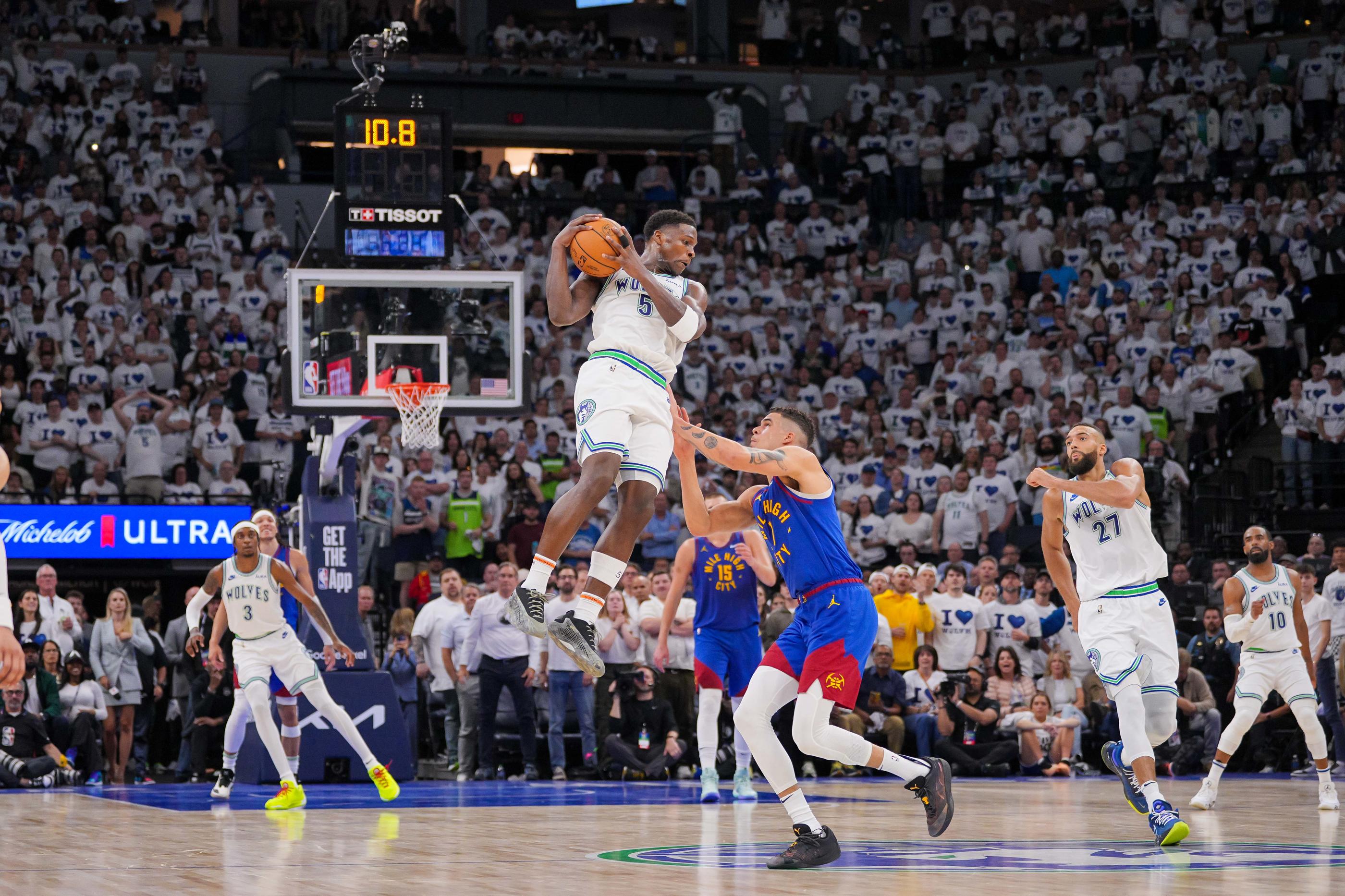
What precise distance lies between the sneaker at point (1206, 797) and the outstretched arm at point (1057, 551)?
2651 mm

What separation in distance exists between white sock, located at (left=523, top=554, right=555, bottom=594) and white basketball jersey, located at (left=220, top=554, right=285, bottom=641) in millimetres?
5604

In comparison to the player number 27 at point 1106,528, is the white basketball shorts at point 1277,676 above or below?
below

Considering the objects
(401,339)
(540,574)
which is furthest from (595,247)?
(401,339)

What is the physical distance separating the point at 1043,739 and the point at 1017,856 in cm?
813

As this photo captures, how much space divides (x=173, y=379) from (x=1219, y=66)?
16.8 m

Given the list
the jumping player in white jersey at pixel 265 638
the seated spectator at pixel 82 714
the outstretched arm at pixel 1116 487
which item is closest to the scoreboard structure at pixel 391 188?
the jumping player in white jersey at pixel 265 638

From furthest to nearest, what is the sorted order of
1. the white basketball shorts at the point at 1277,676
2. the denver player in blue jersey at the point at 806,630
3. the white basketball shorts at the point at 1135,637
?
the white basketball shorts at the point at 1277,676
the white basketball shorts at the point at 1135,637
the denver player in blue jersey at the point at 806,630

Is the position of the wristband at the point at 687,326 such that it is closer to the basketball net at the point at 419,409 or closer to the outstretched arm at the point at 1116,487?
the outstretched arm at the point at 1116,487

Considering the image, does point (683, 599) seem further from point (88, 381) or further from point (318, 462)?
point (88, 381)

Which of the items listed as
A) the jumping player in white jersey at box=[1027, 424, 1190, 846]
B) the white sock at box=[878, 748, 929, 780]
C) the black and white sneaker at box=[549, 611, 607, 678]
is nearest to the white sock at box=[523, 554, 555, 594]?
the black and white sneaker at box=[549, 611, 607, 678]

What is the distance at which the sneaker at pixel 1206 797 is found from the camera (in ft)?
37.9

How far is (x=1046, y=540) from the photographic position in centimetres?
972

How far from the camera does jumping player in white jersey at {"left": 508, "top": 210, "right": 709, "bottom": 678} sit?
732 cm

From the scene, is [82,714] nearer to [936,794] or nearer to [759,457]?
[759,457]
